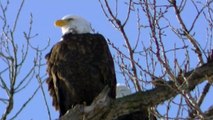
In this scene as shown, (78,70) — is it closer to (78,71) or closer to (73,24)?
(78,71)

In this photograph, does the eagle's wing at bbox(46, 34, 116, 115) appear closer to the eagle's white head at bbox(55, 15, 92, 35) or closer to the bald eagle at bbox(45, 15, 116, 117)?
the bald eagle at bbox(45, 15, 116, 117)

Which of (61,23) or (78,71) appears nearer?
(78,71)

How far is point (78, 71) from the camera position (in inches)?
218

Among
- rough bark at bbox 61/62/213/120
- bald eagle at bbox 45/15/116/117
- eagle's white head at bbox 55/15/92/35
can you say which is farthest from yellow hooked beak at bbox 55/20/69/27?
rough bark at bbox 61/62/213/120

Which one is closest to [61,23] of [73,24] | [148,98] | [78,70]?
[73,24]

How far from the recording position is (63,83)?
560 cm

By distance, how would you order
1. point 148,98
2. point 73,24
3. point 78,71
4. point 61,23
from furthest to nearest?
point 61,23 < point 73,24 < point 78,71 < point 148,98

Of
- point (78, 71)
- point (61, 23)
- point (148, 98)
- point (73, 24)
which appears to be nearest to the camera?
point (148, 98)

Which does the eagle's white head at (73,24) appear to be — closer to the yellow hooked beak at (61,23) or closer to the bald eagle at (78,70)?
the yellow hooked beak at (61,23)

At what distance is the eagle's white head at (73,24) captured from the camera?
6.18 m

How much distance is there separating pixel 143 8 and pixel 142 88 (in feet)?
1.96

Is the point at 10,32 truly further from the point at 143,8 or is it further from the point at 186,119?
the point at 186,119

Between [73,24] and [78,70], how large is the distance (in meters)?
0.91

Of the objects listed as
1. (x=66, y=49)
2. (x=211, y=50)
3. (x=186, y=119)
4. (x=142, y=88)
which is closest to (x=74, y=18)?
(x=66, y=49)
